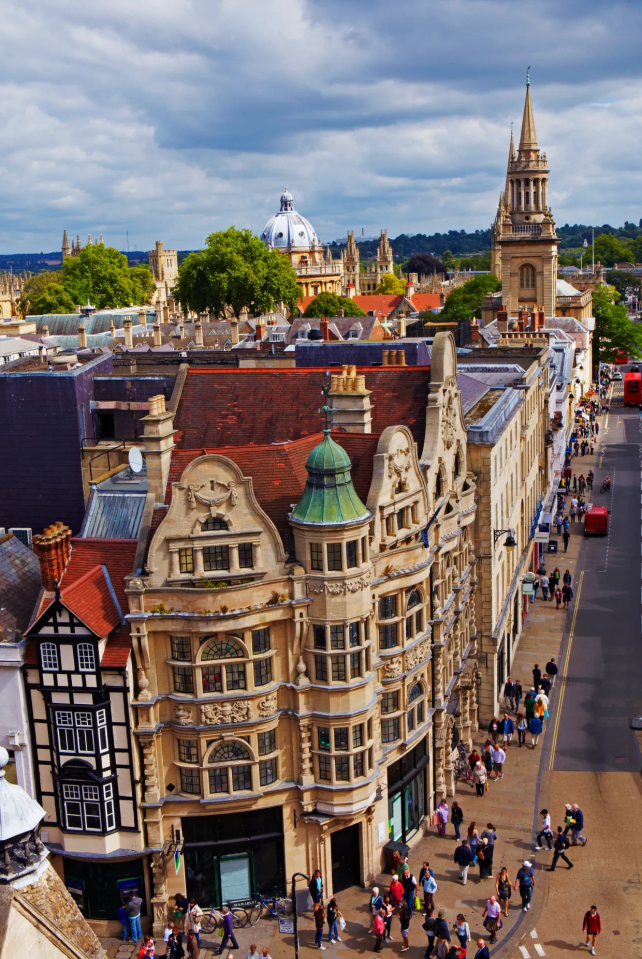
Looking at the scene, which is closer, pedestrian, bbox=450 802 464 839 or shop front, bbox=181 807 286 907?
shop front, bbox=181 807 286 907

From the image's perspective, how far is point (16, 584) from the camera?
119ft

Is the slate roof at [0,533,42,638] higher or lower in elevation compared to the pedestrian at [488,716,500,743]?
higher

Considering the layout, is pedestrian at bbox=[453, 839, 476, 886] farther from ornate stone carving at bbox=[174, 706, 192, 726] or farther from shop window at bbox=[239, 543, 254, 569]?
shop window at bbox=[239, 543, 254, 569]

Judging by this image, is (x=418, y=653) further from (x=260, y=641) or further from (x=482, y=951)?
(x=482, y=951)

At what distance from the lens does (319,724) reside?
34719mm

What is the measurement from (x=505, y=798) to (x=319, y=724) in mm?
11773

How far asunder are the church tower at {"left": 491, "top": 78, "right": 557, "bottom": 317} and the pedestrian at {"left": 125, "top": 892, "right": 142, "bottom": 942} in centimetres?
11383

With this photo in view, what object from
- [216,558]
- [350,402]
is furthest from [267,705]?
[350,402]

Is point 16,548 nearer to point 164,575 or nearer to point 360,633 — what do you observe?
point 164,575

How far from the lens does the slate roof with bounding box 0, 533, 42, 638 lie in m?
34.1

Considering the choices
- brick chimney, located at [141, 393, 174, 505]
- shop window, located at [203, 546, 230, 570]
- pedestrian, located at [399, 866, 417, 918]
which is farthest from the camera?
brick chimney, located at [141, 393, 174, 505]

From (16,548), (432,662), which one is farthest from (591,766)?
(16,548)

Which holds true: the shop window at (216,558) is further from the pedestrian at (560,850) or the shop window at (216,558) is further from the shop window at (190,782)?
the pedestrian at (560,850)

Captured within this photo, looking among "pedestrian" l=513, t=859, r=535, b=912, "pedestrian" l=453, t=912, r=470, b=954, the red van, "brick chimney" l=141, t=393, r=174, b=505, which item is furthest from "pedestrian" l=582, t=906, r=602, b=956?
the red van
